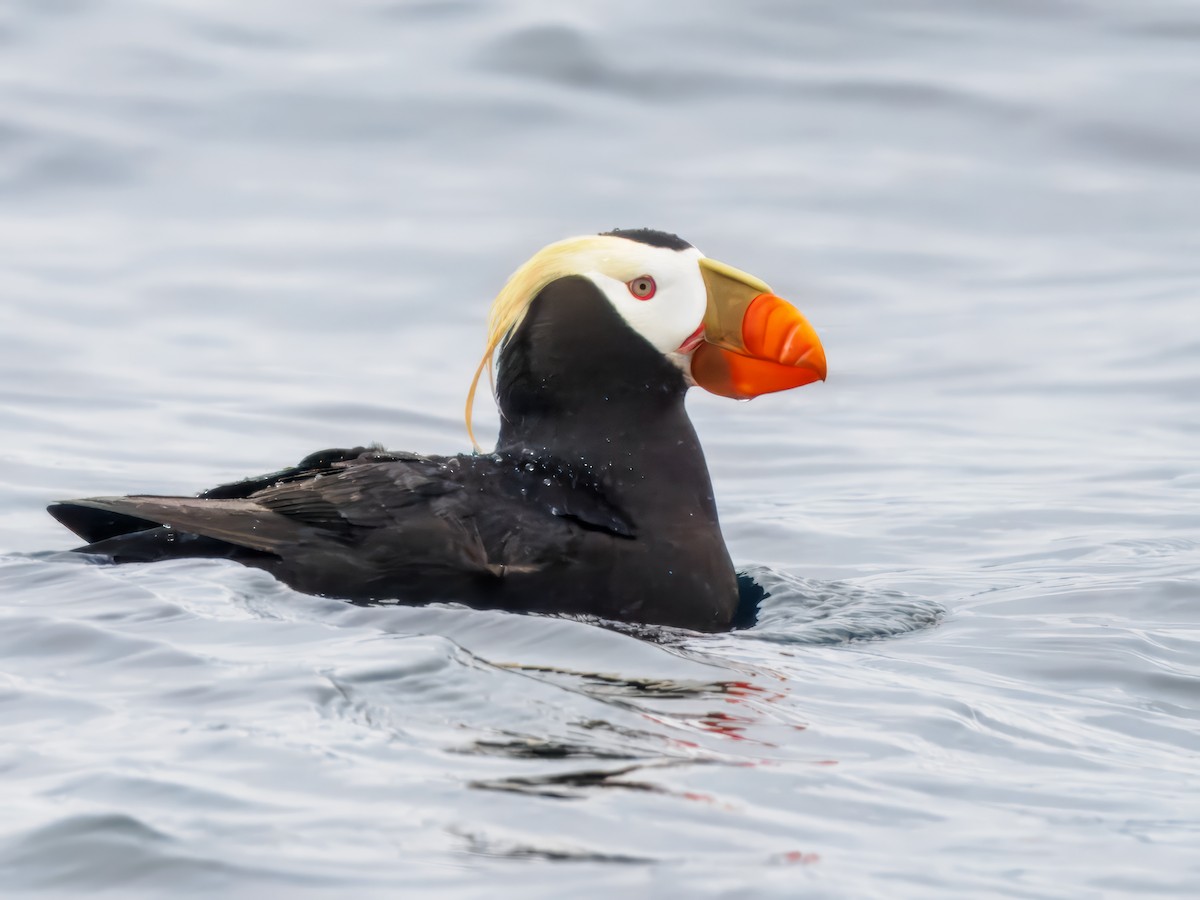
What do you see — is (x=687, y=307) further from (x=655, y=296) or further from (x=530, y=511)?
(x=530, y=511)

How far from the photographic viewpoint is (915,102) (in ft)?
47.8

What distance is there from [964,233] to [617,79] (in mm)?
3389

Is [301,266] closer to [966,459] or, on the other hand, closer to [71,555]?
[966,459]

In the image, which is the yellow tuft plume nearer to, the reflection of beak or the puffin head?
the puffin head

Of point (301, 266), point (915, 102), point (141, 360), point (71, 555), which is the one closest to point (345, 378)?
point (141, 360)

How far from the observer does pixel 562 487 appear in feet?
16.0

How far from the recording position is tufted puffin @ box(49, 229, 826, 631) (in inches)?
181

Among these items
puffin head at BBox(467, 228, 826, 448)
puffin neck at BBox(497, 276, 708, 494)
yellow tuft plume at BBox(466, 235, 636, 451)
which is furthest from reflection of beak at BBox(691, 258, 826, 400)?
yellow tuft plume at BBox(466, 235, 636, 451)

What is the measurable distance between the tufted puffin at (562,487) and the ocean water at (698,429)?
15 cm

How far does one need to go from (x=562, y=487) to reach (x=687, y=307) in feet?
2.05

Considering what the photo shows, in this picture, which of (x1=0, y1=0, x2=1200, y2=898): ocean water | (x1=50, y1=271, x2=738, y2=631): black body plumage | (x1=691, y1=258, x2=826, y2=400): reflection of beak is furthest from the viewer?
(x1=691, y1=258, x2=826, y2=400): reflection of beak

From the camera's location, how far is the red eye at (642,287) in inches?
197

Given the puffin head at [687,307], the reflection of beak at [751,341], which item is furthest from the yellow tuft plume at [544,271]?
the reflection of beak at [751,341]

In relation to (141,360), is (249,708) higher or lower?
lower
